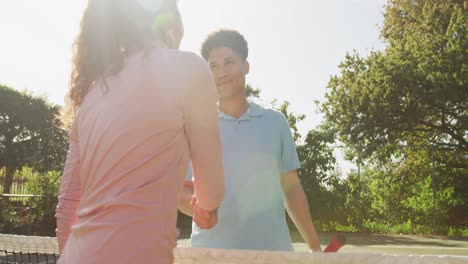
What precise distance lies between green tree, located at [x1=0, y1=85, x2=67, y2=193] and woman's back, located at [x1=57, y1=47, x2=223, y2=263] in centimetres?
2207

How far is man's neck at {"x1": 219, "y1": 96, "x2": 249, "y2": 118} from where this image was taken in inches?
117

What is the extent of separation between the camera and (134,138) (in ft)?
4.27

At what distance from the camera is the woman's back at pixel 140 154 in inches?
48.8

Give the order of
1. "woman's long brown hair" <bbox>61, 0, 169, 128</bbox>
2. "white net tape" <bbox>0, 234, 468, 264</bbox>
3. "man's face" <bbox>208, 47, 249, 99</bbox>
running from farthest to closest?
"man's face" <bbox>208, 47, 249, 99</bbox>, "white net tape" <bbox>0, 234, 468, 264</bbox>, "woman's long brown hair" <bbox>61, 0, 169, 128</bbox>

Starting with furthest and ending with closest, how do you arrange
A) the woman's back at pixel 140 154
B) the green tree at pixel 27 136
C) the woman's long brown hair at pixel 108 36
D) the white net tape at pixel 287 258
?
the green tree at pixel 27 136
the white net tape at pixel 287 258
the woman's long brown hair at pixel 108 36
the woman's back at pixel 140 154

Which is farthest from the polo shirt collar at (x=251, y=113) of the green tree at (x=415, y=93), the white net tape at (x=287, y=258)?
the green tree at (x=415, y=93)

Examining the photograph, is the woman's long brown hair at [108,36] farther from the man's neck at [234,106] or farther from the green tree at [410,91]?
the green tree at [410,91]

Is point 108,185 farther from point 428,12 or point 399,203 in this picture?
point 428,12

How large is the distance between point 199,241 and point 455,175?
60.6 ft

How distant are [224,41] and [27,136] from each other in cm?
2368

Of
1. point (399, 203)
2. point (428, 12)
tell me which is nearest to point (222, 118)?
point (399, 203)

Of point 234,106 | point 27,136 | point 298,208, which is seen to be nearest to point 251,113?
point 234,106

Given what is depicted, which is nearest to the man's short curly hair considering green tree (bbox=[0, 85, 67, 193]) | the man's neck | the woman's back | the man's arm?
the man's neck

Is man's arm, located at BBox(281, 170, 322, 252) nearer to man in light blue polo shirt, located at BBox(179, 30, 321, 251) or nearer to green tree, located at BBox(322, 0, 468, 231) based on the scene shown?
man in light blue polo shirt, located at BBox(179, 30, 321, 251)
